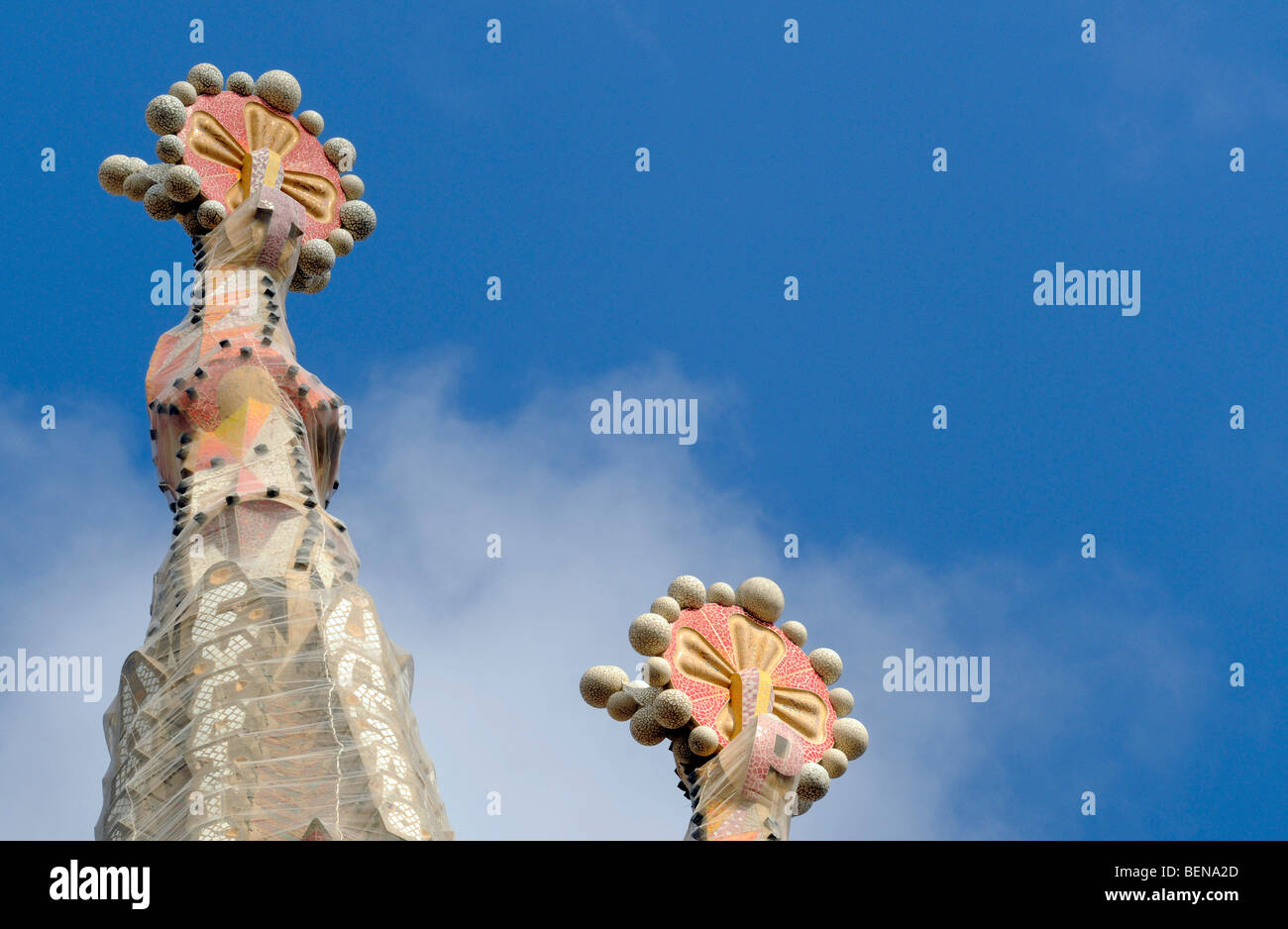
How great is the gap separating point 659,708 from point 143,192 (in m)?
5.99

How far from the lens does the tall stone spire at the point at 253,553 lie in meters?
12.4

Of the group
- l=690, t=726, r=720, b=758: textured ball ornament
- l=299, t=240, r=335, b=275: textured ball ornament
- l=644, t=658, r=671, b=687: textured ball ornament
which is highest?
l=299, t=240, r=335, b=275: textured ball ornament

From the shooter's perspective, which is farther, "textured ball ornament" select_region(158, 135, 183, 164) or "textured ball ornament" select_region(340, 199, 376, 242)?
"textured ball ornament" select_region(340, 199, 376, 242)

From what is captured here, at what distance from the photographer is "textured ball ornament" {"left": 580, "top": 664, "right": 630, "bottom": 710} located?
15.2 meters

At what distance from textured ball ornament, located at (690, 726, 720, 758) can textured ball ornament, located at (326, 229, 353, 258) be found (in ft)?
17.8

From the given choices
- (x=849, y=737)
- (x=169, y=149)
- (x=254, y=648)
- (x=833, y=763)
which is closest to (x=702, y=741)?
(x=833, y=763)

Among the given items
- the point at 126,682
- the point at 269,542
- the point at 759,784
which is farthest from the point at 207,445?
the point at 759,784

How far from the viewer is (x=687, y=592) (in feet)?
51.5

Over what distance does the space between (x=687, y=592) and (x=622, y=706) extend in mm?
1026

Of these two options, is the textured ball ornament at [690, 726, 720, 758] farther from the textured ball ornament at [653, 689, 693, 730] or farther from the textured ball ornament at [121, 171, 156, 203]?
the textured ball ornament at [121, 171, 156, 203]

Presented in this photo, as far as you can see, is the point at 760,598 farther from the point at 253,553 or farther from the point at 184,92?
the point at 184,92

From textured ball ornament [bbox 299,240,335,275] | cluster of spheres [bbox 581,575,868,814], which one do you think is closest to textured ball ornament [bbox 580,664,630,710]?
cluster of spheres [bbox 581,575,868,814]

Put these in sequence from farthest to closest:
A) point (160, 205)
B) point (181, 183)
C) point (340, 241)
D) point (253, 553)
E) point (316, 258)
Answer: point (340, 241) → point (316, 258) → point (160, 205) → point (181, 183) → point (253, 553)
